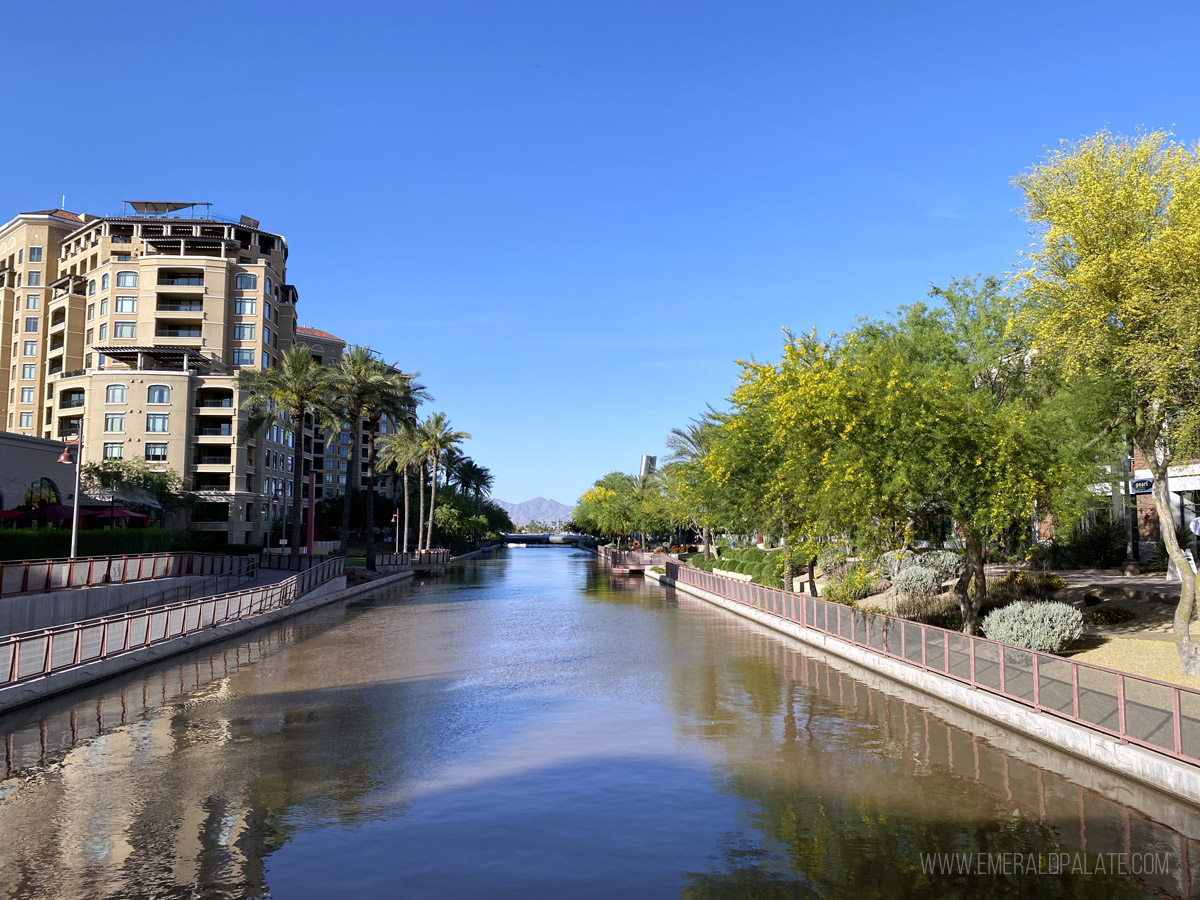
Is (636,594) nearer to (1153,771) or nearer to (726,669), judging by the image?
(726,669)

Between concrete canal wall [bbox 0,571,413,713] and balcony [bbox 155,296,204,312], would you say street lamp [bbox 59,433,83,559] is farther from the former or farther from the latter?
balcony [bbox 155,296,204,312]

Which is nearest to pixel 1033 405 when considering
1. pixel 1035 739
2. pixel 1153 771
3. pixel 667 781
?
pixel 1035 739

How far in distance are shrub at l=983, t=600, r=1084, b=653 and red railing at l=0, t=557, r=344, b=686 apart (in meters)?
22.1

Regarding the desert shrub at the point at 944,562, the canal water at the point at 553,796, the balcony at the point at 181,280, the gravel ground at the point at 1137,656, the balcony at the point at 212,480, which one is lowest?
the canal water at the point at 553,796

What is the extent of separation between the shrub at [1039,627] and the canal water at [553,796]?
122 inches

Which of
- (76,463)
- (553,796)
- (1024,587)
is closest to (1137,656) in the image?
(1024,587)

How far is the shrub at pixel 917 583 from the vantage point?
3152 centimetres

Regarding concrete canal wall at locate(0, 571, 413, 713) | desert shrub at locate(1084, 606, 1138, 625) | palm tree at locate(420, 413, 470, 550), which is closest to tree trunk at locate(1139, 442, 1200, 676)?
desert shrub at locate(1084, 606, 1138, 625)

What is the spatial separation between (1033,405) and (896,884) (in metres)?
25.7

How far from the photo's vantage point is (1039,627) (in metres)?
20.4

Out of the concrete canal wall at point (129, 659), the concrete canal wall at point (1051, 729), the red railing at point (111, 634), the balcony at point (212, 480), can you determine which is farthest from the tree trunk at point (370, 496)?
the concrete canal wall at point (1051, 729)

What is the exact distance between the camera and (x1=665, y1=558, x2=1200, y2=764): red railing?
11828 mm

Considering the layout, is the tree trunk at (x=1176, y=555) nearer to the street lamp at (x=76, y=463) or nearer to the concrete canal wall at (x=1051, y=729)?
the concrete canal wall at (x=1051, y=729)

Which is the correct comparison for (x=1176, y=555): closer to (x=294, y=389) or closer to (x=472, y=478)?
(x=294, y=389)
